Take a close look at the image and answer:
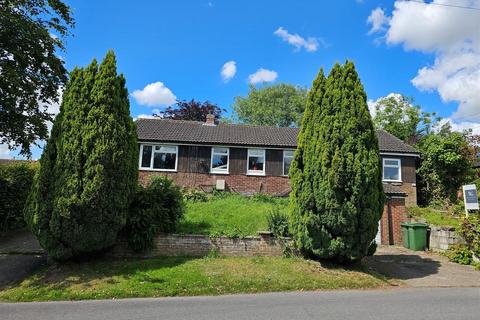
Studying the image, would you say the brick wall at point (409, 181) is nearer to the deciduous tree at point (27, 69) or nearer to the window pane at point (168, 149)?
the window pane at point (168, 149)

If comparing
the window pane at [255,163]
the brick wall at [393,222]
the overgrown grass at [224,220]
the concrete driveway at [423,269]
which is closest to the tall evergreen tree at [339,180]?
the concrete driveway at [423,269]

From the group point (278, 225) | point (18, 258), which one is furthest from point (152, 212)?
point (18, 258)

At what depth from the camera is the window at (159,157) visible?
2058 cm

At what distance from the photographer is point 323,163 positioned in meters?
8.92

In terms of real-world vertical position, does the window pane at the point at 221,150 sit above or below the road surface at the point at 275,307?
above

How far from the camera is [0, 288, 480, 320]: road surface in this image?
585 centimetres

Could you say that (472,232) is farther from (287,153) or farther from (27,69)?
(27,69)

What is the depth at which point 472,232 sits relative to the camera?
442 inches

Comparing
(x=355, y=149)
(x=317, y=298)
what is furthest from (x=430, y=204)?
(x=317, y=298)

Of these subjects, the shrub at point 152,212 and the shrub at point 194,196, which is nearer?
the shrub at point 152,212

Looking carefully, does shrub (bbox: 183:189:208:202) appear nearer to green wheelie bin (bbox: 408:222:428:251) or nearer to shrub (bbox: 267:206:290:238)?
shrub (bbox: 267:206:290:238)

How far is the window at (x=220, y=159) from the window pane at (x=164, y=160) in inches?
91.9

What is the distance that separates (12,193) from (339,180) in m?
12.1

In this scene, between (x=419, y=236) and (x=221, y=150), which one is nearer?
(x=419, y=236)
